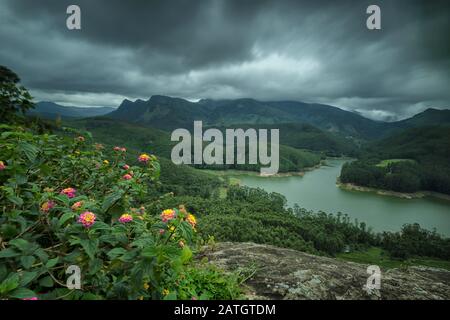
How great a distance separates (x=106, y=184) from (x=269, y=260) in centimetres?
219

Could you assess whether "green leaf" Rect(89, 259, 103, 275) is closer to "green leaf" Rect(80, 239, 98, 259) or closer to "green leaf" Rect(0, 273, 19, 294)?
"green leaf" Rect(80, 239, 98, 259)

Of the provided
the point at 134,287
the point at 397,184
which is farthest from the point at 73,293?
the point at 397,184

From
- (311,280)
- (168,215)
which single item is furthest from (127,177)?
(311,280)

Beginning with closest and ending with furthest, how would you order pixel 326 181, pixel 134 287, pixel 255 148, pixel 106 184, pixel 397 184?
pixel 134 287, pixel 106 184, pixel 397 184, pixel 326 181, pixel 255 148

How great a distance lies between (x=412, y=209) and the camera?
70250 millimetres

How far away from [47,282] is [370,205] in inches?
3323

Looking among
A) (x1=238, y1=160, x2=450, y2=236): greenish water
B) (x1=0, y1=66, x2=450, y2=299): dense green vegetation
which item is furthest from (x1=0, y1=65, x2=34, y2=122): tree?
(x1=238, y1=160, x2=450, y2=236): greenish water

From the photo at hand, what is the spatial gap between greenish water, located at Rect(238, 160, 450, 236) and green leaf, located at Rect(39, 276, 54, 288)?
70.8 metres

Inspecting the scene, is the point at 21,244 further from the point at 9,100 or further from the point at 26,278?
the point at 9,100

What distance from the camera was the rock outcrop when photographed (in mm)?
2541

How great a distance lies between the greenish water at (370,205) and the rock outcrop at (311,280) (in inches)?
2668

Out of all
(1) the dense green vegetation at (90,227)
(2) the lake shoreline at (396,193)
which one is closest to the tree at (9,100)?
(1) the dense green vegetation at (90,227)
